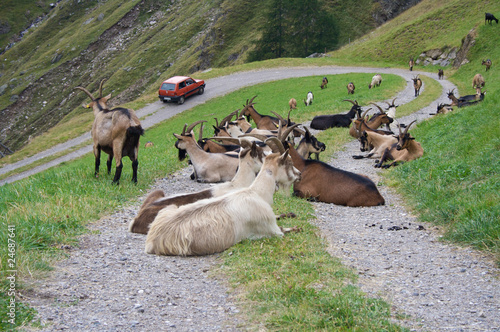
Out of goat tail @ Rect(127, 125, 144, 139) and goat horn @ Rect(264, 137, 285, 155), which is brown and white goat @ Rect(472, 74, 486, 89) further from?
goat tail @ Rect(127, 125, 144, 139)

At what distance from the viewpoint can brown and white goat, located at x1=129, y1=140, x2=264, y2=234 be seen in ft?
24.5

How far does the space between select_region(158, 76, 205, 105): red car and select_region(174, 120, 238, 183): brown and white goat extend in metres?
27.1

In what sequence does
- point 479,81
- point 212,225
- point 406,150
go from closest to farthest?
1. point 212,225
2. point 406,150
3. point 479,81

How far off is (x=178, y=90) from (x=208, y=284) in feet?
115

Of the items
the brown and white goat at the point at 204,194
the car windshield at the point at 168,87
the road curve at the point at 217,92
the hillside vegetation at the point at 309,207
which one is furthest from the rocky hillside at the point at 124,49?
the brown and white goat at the point at 204,194

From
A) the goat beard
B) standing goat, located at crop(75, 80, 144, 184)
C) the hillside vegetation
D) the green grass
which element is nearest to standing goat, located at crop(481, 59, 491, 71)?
the hillside vegetation

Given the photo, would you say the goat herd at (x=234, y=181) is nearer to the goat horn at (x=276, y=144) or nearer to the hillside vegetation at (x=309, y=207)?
the goat horn at (x=276, y=144)

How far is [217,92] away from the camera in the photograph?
41375 millimetres

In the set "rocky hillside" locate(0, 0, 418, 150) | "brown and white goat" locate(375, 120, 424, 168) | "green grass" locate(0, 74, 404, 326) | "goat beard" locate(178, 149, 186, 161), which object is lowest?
"rocky hillside" locate(0, 0, 418, 150)

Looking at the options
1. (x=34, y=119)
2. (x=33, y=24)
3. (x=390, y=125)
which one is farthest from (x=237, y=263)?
(x=33, y=24)

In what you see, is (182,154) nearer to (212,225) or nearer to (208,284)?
(212,225)

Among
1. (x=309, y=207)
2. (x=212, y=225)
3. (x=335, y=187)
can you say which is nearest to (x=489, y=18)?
(x=335, y=187)

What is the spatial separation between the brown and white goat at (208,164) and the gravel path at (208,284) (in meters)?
4.29

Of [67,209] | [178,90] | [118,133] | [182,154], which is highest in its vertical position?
[118,133]
